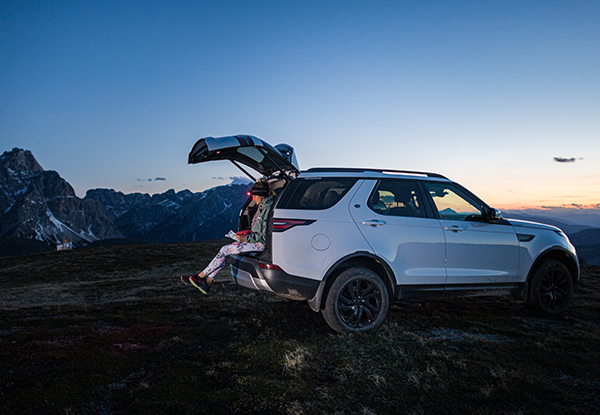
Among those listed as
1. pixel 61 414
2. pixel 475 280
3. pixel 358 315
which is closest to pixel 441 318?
pixel 475 280

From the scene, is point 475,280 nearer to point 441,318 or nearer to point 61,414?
point 441,318

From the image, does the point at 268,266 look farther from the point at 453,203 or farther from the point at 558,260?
the point at 558,260

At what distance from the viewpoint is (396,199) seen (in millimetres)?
5660

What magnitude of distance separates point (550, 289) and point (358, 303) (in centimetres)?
382

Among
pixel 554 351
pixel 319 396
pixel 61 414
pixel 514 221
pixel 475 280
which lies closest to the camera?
pixel 61 414

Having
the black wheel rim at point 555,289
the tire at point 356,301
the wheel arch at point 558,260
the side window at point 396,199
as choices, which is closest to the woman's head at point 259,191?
the side window at point 396,199

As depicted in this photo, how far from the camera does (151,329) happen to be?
6.05 metres

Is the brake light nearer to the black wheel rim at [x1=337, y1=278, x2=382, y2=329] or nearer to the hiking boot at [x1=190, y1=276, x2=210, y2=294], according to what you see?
the black wheel rim at [x1=337, y1=278, x2=382, y2=329]

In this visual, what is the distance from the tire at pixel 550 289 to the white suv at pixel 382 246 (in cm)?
2

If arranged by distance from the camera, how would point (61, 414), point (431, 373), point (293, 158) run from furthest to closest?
1. point (293, 158)
2. point (431, 373)
3. point (61, 414)

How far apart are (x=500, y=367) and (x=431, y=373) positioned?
0.85 metres

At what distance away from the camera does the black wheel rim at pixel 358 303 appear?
17.1 ft

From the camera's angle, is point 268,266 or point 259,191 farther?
point 259,191

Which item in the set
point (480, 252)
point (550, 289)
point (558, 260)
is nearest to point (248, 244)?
point (480, 252)
